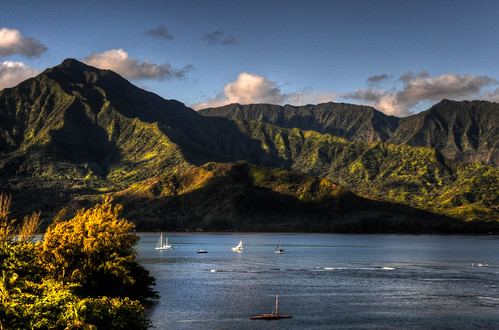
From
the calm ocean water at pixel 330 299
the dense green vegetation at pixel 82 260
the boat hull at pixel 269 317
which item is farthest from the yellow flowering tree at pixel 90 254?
the boat hull at pixel 269 317

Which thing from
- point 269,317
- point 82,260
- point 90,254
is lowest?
point 269,317

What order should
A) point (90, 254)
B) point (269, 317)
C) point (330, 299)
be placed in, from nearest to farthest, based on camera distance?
point (90, 254), point (269, 317), point (330, 299)

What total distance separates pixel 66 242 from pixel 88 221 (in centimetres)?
454

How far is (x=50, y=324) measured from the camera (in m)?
54.4

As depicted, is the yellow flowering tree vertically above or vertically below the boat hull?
above

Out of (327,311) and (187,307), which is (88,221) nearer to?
(187,307)

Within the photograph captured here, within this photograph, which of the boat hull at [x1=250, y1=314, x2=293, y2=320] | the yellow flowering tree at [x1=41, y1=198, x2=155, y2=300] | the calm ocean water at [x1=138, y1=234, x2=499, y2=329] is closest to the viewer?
the yellow flowering tree at [x1=41, y1=198, x2=155, y2=300]

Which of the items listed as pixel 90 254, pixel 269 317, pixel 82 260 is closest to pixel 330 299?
pixel 269 317

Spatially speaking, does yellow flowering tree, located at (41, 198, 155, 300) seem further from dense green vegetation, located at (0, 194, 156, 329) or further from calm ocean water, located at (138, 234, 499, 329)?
calm ocean water, located at (138, 234, 499, 329)

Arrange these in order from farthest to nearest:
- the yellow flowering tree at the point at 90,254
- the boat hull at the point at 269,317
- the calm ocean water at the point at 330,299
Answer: the boat hull at the point at 269,317
the calm ocean water at the point at 330,299
the yellow flowering tree at the point at 90,254

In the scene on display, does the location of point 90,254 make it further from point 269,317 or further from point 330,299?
point 330,299

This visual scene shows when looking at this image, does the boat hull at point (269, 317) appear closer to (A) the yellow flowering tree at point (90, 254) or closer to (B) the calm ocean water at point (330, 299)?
(B) the calm ocean water at point (330, 299)

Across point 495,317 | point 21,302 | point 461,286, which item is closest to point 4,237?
point 21,302

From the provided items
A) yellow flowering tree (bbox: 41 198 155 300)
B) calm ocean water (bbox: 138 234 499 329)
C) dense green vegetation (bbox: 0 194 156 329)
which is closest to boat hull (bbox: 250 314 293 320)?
calm ocean water (bbox: 138 234 499 329)
